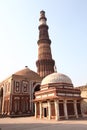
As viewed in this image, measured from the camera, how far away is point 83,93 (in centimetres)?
3638

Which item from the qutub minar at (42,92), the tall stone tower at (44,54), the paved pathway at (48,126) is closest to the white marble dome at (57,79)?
the qutub minar at (42,92)

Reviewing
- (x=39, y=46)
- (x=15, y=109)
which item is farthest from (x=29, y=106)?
(x=39, y=46)

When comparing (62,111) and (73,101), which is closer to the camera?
(62,111)

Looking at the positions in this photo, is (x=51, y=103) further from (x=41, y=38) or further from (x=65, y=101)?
(x=41, y=38)

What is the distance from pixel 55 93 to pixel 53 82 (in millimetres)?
3938

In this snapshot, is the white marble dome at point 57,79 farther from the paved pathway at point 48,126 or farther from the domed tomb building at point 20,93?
the domed tomb building at point 20,93

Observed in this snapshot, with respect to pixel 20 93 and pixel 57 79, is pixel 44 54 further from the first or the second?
pixel 57 79

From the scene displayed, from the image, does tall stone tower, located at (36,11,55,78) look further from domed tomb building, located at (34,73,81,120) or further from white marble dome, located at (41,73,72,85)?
domed tomb building, located at (34,73,81,120)

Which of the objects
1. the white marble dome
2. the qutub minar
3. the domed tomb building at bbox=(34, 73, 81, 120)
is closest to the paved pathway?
the domed tomb building at bbox=(34, 73, 81, 120)

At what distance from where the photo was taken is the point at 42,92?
25.5 meters

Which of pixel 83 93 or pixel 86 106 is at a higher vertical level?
pixel 83 93

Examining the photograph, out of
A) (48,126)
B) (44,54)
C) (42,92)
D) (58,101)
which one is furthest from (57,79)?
(44,54)

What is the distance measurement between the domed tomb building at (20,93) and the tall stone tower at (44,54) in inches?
Result: 184

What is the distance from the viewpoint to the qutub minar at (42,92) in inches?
907
